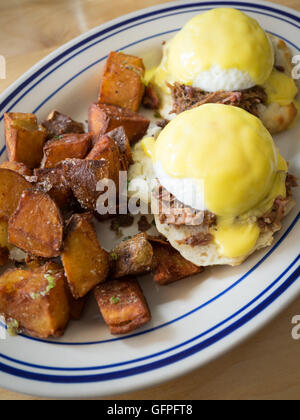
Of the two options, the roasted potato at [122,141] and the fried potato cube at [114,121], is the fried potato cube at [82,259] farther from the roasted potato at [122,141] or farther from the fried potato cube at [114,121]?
the fried potato cube at [114,121]

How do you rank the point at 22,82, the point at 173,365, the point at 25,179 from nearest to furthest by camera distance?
the point at 173,365 < the point at 25,179 < the point at 22,82

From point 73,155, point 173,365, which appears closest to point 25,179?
point 73,155

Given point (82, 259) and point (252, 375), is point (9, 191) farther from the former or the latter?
point (252, 375)

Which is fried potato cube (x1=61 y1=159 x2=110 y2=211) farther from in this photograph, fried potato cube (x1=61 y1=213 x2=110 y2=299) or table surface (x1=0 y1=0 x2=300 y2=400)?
table surface (x1=0 y1=0 x2=300 y2=400)

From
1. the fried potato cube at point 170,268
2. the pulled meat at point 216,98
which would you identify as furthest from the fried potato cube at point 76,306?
the pulled meat at point 216,98

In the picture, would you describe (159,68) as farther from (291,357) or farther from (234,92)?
(291,357)
